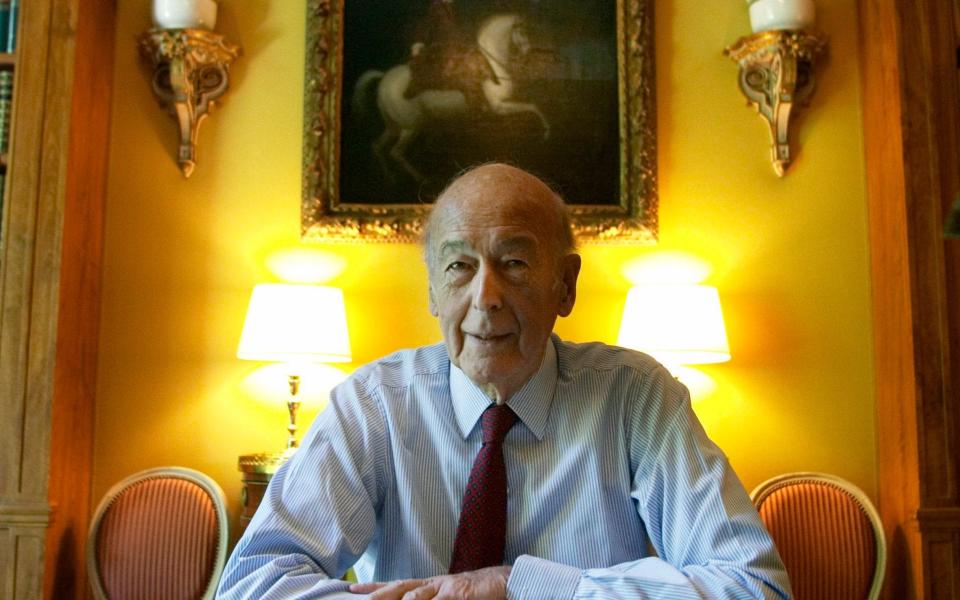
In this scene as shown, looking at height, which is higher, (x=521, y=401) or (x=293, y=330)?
(x=293, y=330)

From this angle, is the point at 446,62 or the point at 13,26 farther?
the point at 446,62

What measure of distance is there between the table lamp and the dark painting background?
53 centimetres

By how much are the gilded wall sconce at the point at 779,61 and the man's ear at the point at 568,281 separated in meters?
2.02

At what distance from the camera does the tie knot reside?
1.49 metres

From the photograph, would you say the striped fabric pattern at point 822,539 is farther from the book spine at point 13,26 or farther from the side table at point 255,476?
the book spine at point 13,26

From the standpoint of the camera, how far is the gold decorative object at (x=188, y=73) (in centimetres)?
323

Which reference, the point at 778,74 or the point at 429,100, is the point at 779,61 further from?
the point at 429,100

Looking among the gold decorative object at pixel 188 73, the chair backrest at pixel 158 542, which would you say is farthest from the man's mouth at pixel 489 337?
the gold decorative object at pixel 188 73

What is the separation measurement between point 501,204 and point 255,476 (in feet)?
5.76

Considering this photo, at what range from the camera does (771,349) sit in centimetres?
330

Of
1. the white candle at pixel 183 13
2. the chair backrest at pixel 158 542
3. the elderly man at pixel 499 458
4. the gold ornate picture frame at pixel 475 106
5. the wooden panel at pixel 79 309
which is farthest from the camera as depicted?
the gold ornate picture frame at pixel 475 106

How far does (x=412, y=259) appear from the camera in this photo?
11.0 ft

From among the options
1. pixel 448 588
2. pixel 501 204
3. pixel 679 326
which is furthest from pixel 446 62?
pixel 448 588

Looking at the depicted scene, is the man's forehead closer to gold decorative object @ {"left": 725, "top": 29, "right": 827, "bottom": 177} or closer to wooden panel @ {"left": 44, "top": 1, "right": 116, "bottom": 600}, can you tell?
wooden panel @ {"left": 44, "top": 1, "right": 116, "bottom": 600}
